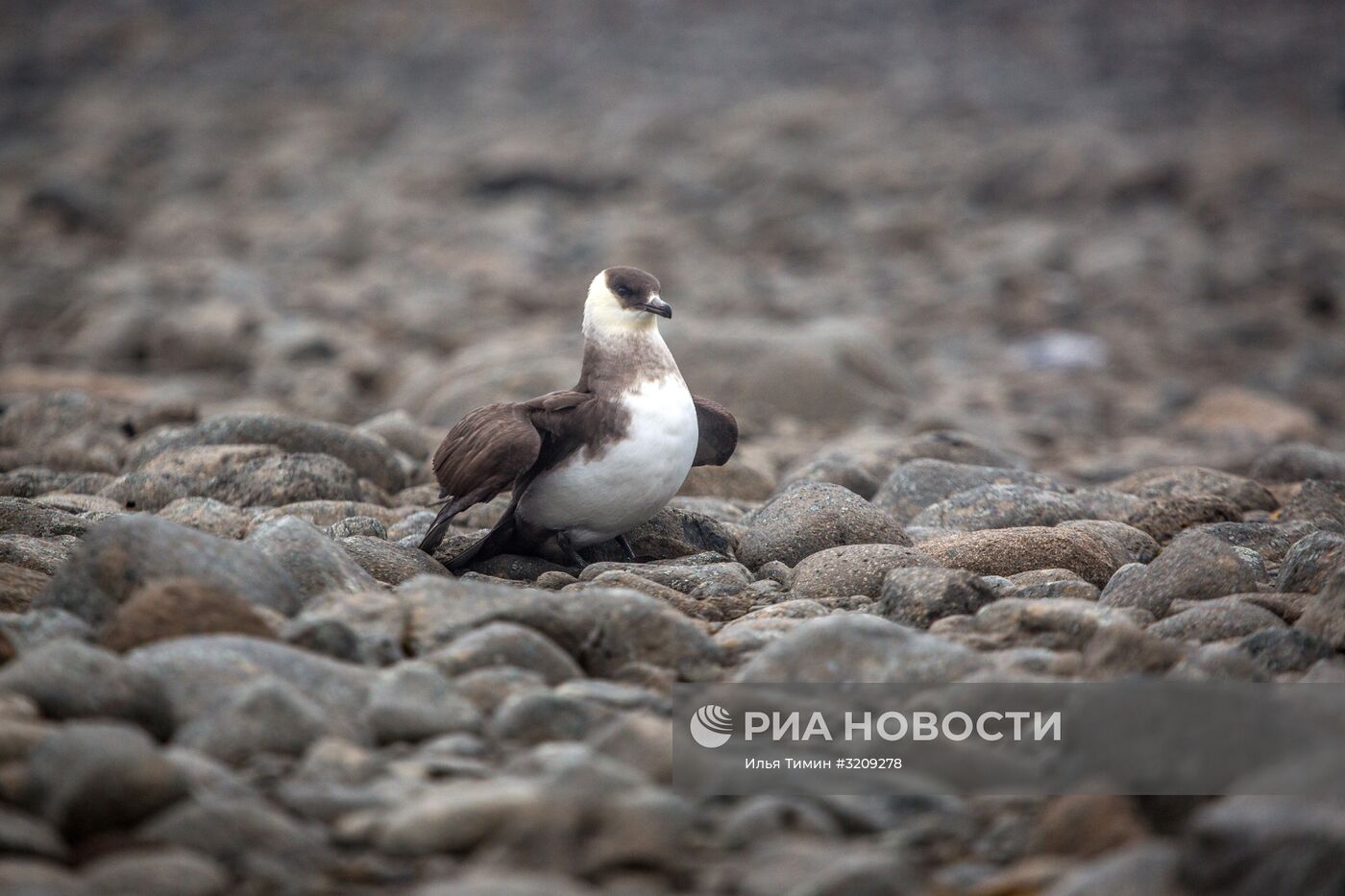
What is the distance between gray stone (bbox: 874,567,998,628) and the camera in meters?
Result: 4.80

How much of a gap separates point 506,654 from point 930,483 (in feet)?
A: 10.5

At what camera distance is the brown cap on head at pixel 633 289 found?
594 centimetres

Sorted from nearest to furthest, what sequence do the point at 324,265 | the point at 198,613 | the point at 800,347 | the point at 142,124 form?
the point at 198,613 → the point at 800,347 → the point at 324,265 → the point at 142,124

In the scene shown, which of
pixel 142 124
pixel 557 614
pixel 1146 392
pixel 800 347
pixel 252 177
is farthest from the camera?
pixel 142 124

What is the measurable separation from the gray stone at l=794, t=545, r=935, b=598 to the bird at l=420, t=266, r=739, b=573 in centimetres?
69

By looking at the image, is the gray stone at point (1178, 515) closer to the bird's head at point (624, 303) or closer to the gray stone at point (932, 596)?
the gray stone at point (932, 596)

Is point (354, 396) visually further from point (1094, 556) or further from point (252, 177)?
point (252, 177)

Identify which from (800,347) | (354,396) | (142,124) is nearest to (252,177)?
(142,124)

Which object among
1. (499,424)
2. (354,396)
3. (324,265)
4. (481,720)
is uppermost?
(324,265)

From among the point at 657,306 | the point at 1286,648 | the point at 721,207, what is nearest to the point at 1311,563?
the point at 1286,648

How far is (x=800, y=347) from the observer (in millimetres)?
10359

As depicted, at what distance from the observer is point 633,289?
5980 millimetres

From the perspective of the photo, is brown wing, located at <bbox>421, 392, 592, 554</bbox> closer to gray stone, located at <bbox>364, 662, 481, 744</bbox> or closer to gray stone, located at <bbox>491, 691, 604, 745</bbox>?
gray stone, located at <bbox>364, 662, 481, 744</bbox>

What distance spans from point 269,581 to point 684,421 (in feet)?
6.07
